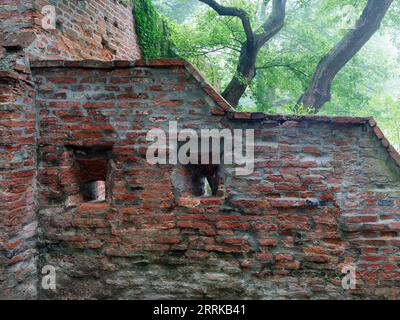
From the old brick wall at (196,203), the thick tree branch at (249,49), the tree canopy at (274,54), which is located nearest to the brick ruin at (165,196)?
the old brick wall at (196,203)

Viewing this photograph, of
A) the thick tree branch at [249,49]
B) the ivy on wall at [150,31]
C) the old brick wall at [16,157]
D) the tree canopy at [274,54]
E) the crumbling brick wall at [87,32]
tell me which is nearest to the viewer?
the old brick wall at [16,157]

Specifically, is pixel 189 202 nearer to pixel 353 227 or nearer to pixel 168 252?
pixel 168 252

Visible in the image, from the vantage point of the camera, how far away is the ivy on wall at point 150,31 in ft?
18.2

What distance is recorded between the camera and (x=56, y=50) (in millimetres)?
3170

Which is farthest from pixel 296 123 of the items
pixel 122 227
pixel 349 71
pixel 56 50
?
pixel 349 71

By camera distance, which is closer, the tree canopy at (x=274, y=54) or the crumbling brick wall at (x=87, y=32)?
the crumbling brick wall at (x=87, y=32)

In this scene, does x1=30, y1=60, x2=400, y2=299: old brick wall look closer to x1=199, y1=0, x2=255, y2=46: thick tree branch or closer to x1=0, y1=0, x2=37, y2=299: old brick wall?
x1=0, y1=0, x2=37, y2=299: old brick wall

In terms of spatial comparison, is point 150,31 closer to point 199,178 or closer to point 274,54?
point 274,54

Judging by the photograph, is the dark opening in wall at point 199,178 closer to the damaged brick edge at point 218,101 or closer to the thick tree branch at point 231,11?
the damaged brick edge at point 218,101

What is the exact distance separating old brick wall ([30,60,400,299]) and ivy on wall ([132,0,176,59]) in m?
3.12

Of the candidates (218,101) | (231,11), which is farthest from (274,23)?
(218,101)

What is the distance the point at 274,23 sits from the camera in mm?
6121

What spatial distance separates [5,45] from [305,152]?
107 inches

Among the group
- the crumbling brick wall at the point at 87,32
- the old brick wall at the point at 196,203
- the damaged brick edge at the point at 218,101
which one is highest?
→ the crumbling brick wall at the point at 87,32
